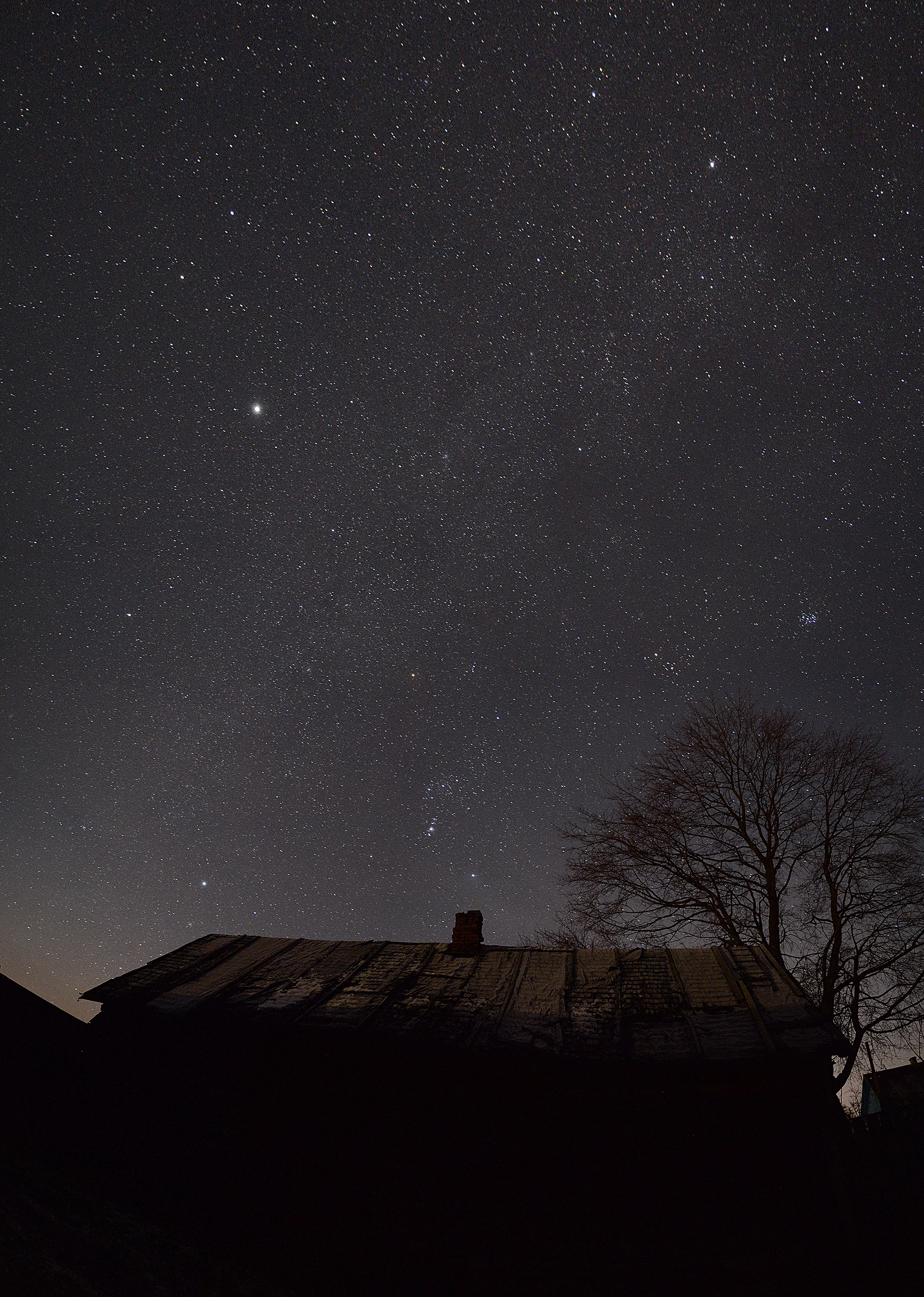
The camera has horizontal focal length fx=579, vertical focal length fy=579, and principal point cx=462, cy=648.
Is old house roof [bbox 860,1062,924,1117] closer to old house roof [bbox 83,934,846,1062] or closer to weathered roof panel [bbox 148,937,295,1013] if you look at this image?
old house roof [bbox 83,934,846,1062]

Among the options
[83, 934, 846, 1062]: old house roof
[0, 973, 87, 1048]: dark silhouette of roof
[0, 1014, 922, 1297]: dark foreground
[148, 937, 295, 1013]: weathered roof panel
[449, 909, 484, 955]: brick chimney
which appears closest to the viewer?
[0, 973, 87, 1048]: dark silhouette of roof

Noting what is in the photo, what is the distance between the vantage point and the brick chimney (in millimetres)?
8711

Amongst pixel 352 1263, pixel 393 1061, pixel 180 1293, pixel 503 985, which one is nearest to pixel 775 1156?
pixel 503 985

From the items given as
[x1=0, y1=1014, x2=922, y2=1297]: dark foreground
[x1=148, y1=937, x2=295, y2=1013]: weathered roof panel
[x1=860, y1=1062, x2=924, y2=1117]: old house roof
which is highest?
[x1=148, y1=937, x2=295, y2=1013]: weathered roof panel

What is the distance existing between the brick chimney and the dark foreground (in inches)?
89.0

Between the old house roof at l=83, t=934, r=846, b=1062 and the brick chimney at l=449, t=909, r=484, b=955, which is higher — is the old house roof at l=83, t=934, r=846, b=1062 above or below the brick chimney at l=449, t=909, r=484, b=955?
below

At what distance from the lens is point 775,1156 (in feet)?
18.3

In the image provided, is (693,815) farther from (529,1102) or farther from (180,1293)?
(180,1293)

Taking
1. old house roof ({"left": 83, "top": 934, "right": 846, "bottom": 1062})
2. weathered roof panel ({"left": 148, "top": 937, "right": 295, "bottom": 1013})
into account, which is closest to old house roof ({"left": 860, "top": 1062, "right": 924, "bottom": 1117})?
old house roof ({"left": 83, "top": 934, "right": 846, "bottom": 1062})

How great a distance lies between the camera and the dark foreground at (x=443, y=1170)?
199 inches

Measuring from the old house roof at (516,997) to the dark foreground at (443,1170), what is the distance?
332 millimetres

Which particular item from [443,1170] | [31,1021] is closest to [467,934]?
[443,1170]

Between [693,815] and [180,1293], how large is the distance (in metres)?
12.3

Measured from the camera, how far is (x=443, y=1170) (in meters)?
6.09
